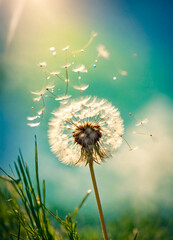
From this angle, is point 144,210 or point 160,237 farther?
point 144,210

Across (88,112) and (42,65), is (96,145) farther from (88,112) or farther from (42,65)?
(42,65)

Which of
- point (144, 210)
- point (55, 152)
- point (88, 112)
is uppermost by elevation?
point (88, 112)

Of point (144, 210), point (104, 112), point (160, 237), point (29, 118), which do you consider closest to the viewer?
point (29, 118)

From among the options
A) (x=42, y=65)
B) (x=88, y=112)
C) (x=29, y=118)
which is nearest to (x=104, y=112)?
(x=88, y=112)

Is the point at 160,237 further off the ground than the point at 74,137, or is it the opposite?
the point at 74,137

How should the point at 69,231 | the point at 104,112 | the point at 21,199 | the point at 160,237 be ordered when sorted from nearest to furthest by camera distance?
the point at 21,199 < the point at 69,231 < the point at 160,237 < the point at 104,112
